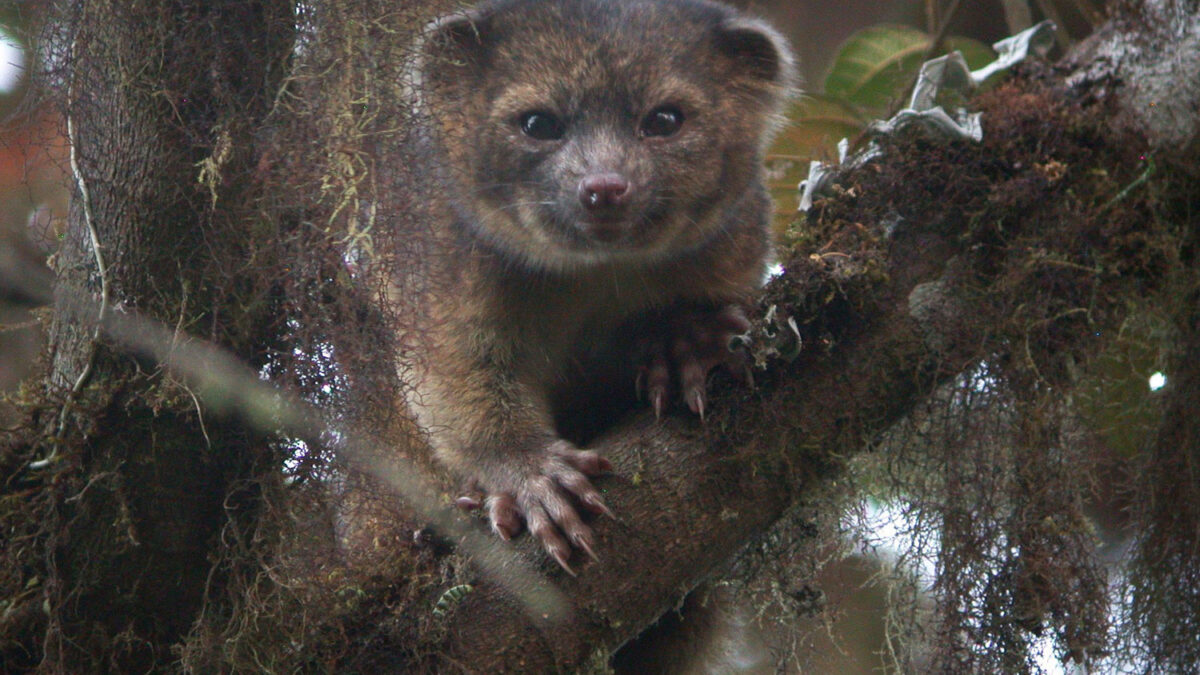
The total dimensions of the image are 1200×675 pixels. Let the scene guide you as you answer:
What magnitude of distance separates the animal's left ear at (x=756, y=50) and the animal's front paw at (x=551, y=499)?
60.6 inches

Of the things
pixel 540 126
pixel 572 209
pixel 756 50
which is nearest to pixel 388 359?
pixel 572 209

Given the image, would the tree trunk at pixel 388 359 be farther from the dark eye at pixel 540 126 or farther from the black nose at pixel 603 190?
the dark eye at pixel 540 126

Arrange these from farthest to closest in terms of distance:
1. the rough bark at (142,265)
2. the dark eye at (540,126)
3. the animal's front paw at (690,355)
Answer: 1. the dark eye at (540,126)
2. the animal's front paw at (690,355)
3. the rough bark at (142,265)

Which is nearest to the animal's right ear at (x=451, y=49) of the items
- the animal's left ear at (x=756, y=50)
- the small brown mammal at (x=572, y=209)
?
the small brown mammal at (x=572, y=209)

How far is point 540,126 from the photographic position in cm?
355

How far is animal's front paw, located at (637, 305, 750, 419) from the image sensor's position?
9.43 ft

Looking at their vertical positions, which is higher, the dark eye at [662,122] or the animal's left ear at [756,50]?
the animal's left ear at [756,50]

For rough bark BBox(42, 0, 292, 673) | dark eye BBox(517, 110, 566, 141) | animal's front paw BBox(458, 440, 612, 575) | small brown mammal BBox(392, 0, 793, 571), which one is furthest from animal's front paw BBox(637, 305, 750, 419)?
rough bark BBox(42, 0, 292, 673)

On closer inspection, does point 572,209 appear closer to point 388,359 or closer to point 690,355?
point 690,355

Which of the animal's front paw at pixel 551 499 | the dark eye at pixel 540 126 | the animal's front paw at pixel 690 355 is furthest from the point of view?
the dark eye at pixel 540 126

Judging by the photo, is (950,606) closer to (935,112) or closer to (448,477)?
(935,112)

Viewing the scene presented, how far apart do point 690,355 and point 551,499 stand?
0.58m

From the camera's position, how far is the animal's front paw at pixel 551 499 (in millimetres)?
2750

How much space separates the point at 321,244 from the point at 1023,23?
10.6 ft
